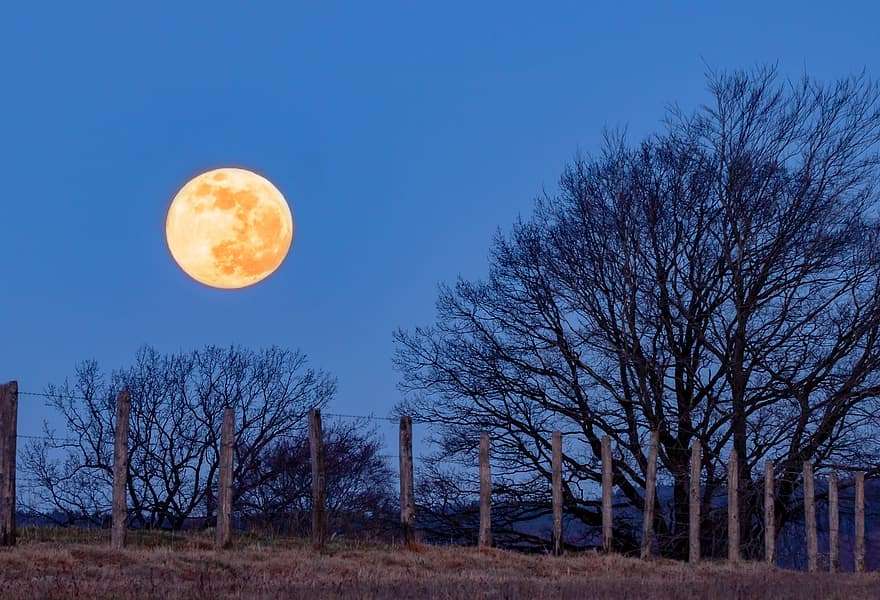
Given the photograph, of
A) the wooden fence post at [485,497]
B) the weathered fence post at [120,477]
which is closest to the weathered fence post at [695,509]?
the wooden fence post at [485,497]

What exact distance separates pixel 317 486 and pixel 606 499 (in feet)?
22.0

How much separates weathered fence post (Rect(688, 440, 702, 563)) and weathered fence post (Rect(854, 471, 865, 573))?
14.4 feet

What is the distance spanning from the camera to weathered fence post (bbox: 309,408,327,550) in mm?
18016

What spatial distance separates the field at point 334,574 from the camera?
1174 centimetres

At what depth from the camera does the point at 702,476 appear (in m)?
28.4

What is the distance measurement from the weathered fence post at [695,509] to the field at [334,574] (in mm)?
3524

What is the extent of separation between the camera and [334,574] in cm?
1473

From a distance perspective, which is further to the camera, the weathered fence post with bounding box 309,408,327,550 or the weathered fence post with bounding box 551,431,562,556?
the weathered fence post with bounding box 551,431,562,556

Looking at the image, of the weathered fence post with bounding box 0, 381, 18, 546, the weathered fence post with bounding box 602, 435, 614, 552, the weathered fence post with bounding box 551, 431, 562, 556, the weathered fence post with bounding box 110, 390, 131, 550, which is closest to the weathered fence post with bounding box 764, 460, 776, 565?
the weathered fence post with bounding box 602, 435, 614, 552

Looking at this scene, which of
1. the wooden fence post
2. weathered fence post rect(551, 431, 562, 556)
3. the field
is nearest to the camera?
the field

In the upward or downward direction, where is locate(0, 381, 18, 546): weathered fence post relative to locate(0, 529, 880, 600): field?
upward

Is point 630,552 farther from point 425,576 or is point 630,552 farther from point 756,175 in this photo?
point 425,576

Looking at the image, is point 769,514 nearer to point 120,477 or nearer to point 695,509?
point 695,509

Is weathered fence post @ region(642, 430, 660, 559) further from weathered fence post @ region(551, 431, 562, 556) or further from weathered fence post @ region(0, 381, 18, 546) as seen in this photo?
weathered fence post @ region(0, 381, 18, 546)
